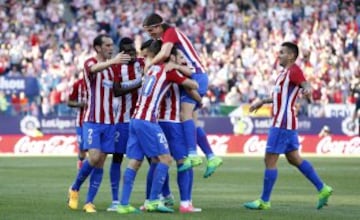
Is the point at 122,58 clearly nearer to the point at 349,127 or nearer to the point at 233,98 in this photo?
the point at 233,98

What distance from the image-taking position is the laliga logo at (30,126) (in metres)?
41.2

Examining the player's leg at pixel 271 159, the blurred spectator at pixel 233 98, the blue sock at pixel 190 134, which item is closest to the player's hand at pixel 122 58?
the blue sock at pixel 190 134

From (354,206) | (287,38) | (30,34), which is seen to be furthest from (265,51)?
(354,206)

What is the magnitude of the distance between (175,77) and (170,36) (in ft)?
2.15

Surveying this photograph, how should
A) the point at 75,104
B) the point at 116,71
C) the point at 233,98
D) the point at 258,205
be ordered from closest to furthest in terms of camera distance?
the point at 116,71, the point at 258,205, the point at 75,104, the point at 233,98

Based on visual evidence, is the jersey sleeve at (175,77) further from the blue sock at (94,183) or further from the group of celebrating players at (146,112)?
the blue sock at (94,183)

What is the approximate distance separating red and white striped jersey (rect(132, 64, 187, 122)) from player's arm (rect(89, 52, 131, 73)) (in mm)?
397

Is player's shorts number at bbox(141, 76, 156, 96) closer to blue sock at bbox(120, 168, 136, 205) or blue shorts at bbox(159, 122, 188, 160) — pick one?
blue shorts at bbox(159, 122, 188, 160)

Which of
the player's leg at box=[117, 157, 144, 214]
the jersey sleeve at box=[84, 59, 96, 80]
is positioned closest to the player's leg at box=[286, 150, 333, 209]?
the player's leg at box=[117, 157, 144, 214]

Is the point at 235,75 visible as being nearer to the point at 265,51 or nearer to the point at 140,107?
the point at 265,51

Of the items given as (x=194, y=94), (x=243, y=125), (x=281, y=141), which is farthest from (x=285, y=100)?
(x=243, y=125)

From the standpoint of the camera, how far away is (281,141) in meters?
18.2

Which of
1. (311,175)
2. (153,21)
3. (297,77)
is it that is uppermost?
(153,21)

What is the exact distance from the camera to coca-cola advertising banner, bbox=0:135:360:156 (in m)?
41.2
